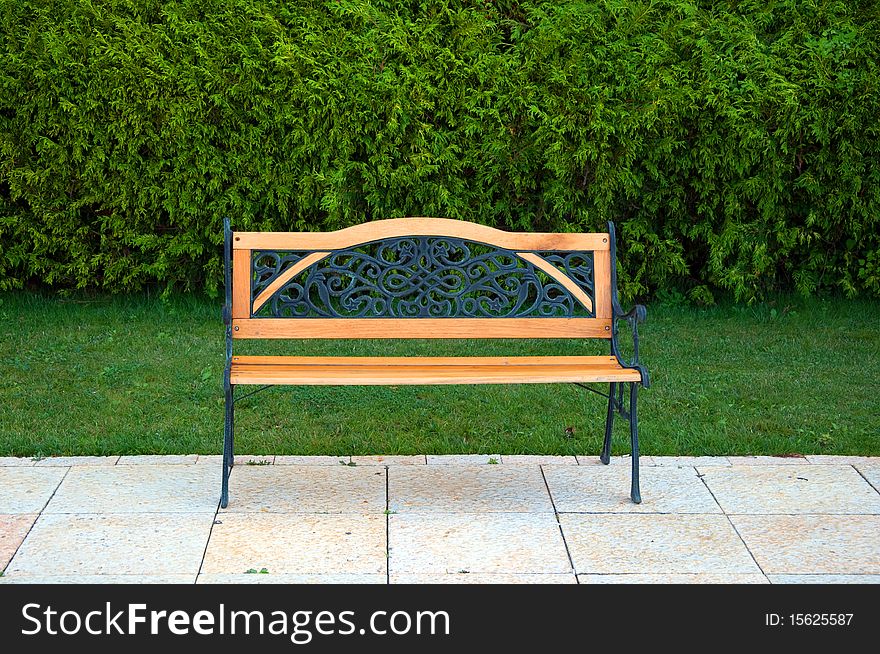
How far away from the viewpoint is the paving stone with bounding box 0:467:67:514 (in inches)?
154

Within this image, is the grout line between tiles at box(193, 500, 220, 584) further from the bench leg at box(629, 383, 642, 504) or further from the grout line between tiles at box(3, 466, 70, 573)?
the bench leg at box(629, 383, 642, 504)

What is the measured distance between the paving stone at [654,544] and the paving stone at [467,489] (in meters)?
0.24

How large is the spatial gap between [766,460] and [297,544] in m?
2.08

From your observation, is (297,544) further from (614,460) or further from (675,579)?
(614,460)

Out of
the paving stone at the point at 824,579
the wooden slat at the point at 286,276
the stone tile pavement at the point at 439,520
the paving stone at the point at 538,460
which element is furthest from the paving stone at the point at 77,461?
the paving stone at the point at 824,579

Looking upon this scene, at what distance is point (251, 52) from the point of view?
689 cm

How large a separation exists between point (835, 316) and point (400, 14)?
3576 millimetres

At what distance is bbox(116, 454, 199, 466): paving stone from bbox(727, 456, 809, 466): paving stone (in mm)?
2240

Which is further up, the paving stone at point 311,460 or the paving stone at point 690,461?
the paving stone at point 690,461

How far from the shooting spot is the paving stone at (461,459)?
4.52m

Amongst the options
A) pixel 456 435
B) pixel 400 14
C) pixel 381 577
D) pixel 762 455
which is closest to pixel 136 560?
pixel 381 577

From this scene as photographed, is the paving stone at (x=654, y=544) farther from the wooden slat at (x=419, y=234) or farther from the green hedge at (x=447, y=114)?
the green hedge at (x=447, y=114)

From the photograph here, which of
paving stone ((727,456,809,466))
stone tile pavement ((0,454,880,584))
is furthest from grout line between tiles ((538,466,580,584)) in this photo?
paving stone ((727,456,809,466))

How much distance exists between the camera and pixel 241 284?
4180 millimetres
